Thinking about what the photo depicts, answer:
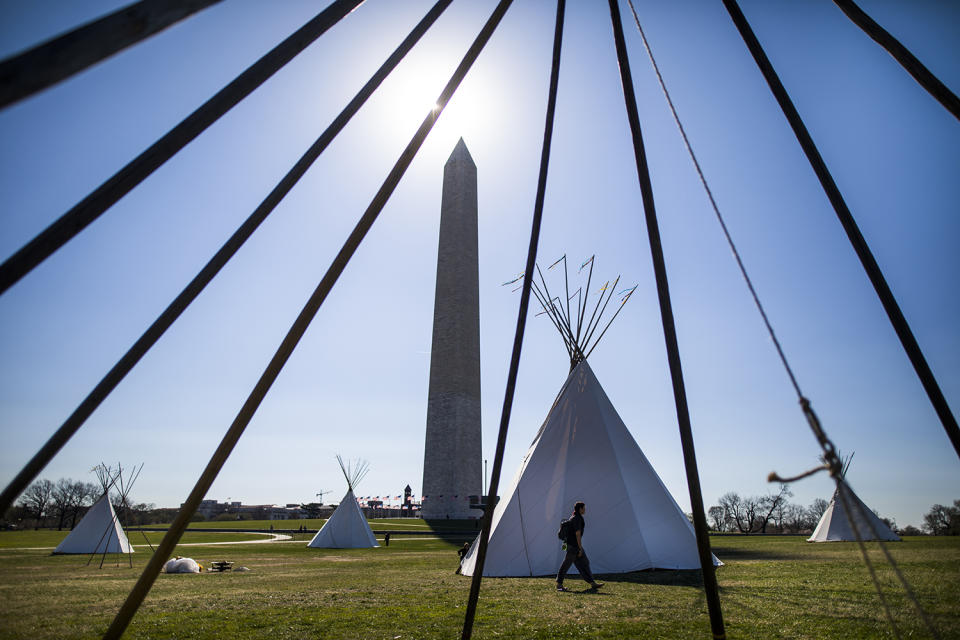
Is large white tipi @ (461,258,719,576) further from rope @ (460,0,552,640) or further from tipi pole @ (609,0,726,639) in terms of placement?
tipi pole @ (609,0,726,639)

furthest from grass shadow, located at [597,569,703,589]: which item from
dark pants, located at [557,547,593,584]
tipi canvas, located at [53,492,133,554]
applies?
tipi canvas, located at [53,492,133,554]

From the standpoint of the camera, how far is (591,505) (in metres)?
9.36

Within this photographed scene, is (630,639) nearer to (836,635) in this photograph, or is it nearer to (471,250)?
(836,635)

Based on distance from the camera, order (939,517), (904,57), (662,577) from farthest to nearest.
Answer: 1. (939,517)
2. (662,577)
3. (904,57)

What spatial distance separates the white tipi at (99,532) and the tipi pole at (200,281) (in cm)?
1708

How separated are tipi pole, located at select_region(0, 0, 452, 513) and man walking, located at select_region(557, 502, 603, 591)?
6.07 m

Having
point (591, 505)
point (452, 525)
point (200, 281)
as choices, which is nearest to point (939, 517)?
point (452, 525)

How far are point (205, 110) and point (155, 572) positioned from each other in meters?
2.18

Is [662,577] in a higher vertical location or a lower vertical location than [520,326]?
lower

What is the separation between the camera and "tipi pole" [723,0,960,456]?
2.79 m

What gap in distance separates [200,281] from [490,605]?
15.8ft

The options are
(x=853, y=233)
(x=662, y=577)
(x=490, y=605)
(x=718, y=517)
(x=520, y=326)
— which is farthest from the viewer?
(x=718, y=517)

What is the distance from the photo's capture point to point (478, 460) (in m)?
32.0

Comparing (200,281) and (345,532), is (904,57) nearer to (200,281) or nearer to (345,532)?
(200,281)
